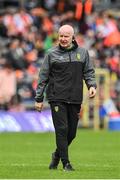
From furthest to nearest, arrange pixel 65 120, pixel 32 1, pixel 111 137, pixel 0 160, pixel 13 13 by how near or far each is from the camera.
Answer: pixel 32 1 → pixel 13 13 → pixel 111 137 → pixel 0 160 → pixel 65 120

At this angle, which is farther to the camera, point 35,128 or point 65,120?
point 35,128

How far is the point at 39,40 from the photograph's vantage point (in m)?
32.1

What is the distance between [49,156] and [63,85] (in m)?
4.60

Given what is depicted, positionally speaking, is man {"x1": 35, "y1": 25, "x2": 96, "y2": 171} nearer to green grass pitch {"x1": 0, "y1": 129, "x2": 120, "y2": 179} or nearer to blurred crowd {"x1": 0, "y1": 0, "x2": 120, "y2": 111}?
green grass pitch {"x1": 0, "y1": 129, "x2": 120, "y2": 179}

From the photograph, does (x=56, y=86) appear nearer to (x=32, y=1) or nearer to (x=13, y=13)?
(x=13, y=13)

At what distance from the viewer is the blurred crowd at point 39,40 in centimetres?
2868

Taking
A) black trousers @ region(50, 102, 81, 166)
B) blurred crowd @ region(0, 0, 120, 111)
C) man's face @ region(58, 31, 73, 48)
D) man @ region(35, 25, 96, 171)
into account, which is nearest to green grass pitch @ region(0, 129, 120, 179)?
black trousers @ region(50, 102, 81, 166)

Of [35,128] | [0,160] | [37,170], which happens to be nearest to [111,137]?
[35,128]

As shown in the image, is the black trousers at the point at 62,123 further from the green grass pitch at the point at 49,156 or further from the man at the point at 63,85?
the green grass pitch at the point at 49,156

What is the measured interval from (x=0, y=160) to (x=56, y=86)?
3.40 metres

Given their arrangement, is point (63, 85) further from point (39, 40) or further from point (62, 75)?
point (39, 40)

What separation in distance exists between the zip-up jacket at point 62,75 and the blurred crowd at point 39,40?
46.1ft

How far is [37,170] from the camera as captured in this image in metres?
14.2

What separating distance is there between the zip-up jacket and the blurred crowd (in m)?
14.1
